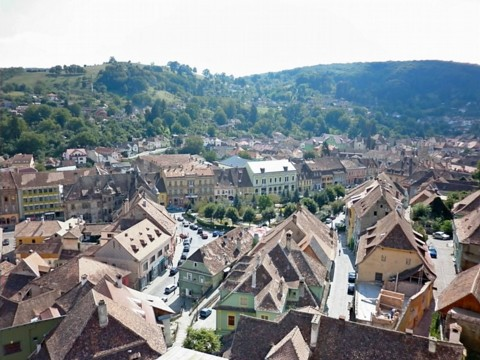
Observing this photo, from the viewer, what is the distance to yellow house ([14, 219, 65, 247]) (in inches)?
2403

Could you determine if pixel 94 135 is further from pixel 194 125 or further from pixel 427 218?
pixel 427 218

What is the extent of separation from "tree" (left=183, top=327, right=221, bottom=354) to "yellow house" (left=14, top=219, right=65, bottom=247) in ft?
117

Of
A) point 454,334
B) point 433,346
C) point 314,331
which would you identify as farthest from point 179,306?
point 433,346

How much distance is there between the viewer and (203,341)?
3200 centimetres

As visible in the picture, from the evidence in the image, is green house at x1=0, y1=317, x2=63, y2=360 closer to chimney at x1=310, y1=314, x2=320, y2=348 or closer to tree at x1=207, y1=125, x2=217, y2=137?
chimney at x1=310, y1=314, x2=320, y2=348

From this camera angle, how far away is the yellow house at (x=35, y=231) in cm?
6103

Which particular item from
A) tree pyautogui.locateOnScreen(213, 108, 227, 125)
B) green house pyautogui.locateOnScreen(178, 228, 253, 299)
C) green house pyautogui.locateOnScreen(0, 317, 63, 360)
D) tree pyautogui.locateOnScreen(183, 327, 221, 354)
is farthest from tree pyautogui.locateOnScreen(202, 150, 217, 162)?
green house pyautogui.locateOnScreen(0, 317, 63, 360)

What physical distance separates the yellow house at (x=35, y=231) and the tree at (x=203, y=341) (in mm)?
35711

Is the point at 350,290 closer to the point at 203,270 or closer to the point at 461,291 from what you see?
the point at 461,291

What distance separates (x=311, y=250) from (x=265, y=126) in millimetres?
155691

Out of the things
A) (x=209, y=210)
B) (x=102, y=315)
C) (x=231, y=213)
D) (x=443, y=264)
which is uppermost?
(x=102, y=315)

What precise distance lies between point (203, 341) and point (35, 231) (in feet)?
128

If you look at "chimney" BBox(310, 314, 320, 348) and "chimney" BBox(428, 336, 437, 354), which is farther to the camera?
"chimney" BBox(310, 314, 320, 348)

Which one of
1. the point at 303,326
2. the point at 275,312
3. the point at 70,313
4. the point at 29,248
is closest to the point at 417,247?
the point at 275,312
